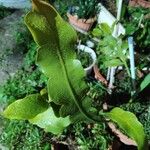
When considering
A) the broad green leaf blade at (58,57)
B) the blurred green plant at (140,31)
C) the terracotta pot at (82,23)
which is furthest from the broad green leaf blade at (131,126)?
the terracotta pot at (82,23)

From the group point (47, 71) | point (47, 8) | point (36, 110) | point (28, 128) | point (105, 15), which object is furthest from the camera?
point (105, 15)

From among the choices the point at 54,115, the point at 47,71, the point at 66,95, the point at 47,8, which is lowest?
the point at 54,115

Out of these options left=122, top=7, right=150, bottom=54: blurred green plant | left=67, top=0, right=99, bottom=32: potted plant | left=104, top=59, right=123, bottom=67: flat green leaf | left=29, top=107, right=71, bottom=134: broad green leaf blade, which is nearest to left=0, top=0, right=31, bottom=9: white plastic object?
left=67, top=0, right=99, bottom=32: potted plant

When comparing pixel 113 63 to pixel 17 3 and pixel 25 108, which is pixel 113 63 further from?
pixel 17 3

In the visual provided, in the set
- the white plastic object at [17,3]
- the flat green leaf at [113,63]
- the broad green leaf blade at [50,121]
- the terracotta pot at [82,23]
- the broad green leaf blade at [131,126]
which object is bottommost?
the white plastic object at [17,3]

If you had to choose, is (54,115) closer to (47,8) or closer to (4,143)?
(47,8)

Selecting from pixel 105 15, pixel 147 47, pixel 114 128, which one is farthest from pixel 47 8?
pixel 105 15

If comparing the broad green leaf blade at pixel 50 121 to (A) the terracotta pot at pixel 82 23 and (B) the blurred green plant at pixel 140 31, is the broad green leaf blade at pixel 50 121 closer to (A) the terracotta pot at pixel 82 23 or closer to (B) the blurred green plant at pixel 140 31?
(B) the blurred green plant at pixel 140 31
